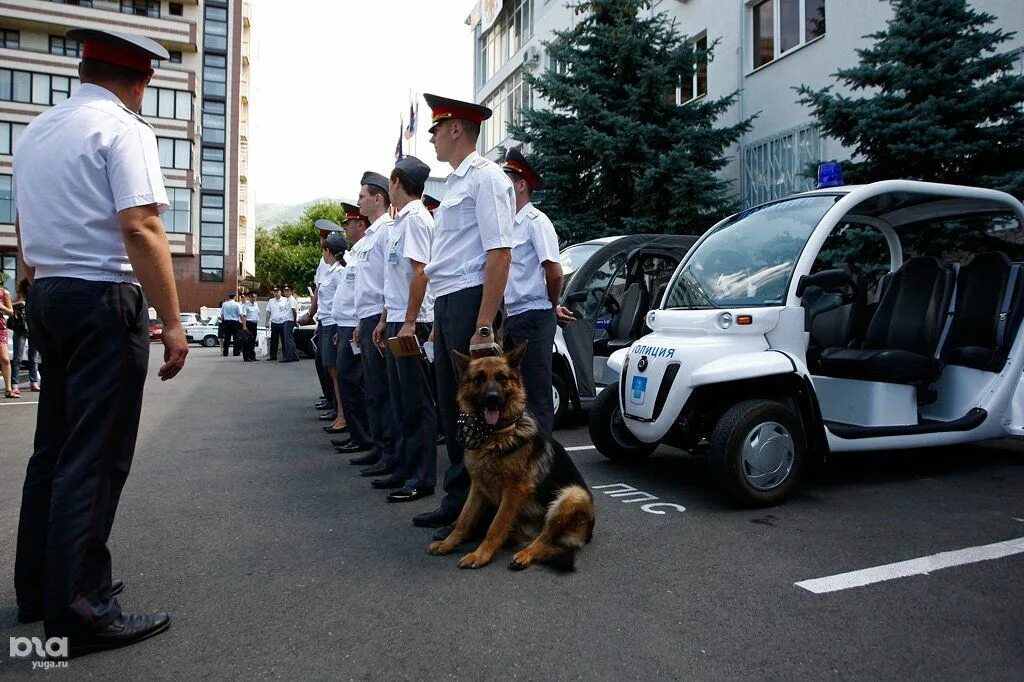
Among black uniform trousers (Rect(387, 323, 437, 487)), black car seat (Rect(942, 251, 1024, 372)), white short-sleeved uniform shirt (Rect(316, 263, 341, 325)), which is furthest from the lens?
white short-sleeved uniform shirt (Rect(316, 263, 341, 325))

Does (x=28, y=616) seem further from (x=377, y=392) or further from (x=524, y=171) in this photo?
(x=524, y=171)

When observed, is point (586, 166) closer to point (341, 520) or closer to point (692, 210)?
point (692, 210)

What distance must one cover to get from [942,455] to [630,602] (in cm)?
443

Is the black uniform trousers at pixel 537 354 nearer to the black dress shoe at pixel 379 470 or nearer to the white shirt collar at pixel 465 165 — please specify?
the white shirt collar at pixel 465 165

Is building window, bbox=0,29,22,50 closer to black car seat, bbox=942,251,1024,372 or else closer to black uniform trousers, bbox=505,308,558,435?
black uniform trousers, bbox=505,308,558,435

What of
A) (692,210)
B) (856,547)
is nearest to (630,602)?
(856,547)

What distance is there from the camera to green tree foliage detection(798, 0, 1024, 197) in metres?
8.71

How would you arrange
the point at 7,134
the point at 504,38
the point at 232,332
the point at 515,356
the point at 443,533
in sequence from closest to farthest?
1. the point at 515,356
2. the point at 443,533
3. the point at 232,332
4. the point at 504,38
5. the point at 7,134

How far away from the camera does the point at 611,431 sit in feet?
19.0

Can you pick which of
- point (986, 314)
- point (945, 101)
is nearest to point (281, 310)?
Answer: point (945, 101)

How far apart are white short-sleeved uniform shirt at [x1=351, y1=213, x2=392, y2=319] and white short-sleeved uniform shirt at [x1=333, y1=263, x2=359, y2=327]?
813 mm

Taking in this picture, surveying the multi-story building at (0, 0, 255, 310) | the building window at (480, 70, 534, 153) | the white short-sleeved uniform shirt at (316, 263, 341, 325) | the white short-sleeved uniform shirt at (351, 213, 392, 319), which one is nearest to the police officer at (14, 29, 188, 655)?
the white short-sleeved uniform shirt at (351, 213, 392, 319)

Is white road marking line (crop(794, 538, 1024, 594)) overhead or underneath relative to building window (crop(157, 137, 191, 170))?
underneath

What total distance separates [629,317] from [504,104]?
24.7 meters
